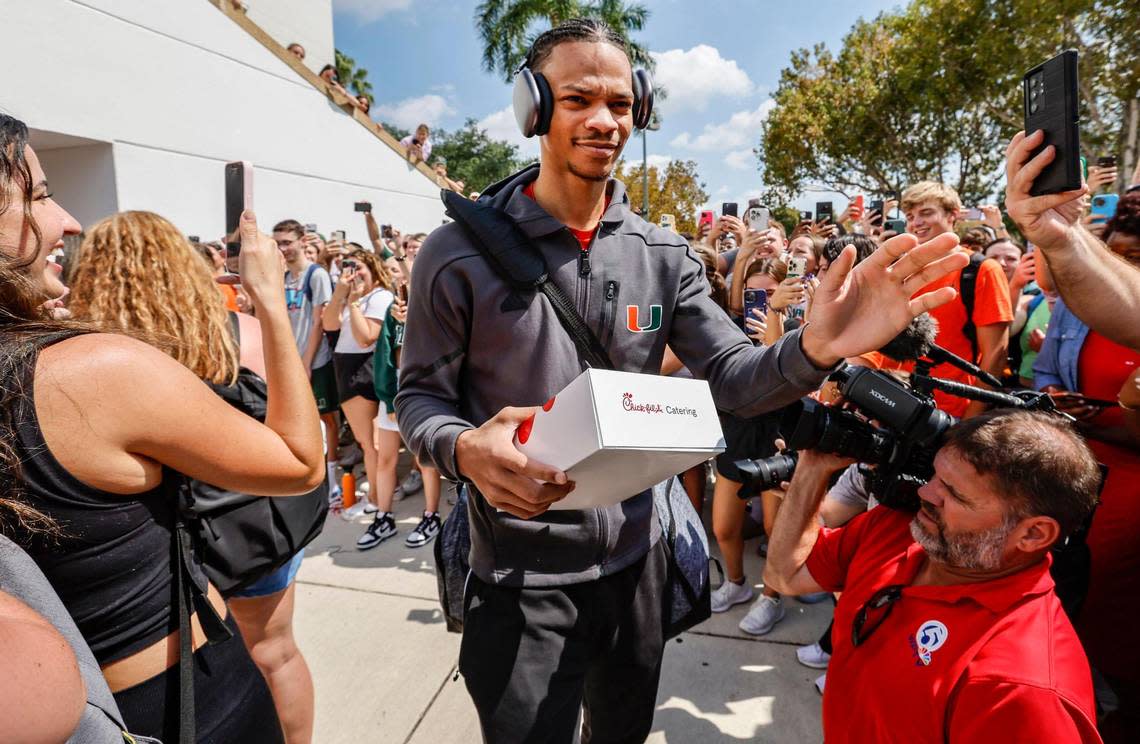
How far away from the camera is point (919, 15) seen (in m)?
18.3

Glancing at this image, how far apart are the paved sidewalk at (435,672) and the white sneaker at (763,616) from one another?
Result: 4 cm

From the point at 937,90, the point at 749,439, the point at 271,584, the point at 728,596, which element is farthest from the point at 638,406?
the point at 937,90

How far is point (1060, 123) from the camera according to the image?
126 cm

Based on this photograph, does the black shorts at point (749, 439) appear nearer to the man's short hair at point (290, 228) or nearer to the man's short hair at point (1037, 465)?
the man's short hair at point (1037, 465)

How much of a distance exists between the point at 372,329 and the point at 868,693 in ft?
12.2

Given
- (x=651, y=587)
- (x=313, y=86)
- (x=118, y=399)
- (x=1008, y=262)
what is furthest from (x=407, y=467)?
(x=313, y=86)

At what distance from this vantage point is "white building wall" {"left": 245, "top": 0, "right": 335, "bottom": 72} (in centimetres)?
2106

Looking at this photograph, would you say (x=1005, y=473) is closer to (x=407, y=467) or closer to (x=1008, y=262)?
(x=1008, y=262)

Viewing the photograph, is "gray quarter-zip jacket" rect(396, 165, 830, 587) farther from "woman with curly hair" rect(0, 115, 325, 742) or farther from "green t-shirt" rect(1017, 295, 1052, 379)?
"green t-shirt" rect(1017, 295, 1052, 379)

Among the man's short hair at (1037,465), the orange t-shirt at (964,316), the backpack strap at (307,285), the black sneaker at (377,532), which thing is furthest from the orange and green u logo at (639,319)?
the backpack strap at (307,285)

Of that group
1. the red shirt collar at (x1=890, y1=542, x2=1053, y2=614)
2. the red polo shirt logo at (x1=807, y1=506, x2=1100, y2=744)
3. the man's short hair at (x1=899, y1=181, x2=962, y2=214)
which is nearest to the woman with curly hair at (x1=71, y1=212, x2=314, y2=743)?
the red polo shirt logo at (x1=807, y1=506, x2=1100, y2=744)

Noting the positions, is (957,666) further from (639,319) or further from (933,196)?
(933,196)

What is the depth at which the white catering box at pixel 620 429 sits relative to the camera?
916 millimetres

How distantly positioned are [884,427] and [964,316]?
1796 mm
